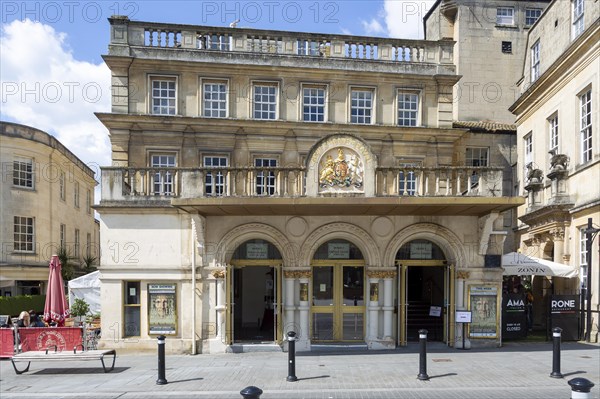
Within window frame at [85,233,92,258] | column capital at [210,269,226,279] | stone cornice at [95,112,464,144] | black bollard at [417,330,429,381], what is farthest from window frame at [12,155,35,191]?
black bollard at [417,330,429,381]

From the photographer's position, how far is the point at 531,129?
22.2 meters

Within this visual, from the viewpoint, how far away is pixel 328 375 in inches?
401

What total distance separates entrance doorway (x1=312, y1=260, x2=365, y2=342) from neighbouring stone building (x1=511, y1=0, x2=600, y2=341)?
7.50 meters

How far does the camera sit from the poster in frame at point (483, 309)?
13023 millimetres

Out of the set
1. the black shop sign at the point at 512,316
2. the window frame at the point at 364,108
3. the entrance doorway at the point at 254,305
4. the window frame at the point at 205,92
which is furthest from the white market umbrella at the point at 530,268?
the window frame at the point at 205,92

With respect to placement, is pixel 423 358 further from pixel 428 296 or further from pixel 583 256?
pixel 583 256

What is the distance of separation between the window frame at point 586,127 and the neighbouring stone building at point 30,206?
96.0ft

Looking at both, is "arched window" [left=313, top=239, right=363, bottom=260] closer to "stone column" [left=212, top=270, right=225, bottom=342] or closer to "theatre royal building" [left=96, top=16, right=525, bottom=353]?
"theatre royal building" [left=96, top=16, right=525, bottom=353]

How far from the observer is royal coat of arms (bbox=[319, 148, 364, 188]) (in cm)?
1220

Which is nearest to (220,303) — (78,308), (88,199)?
(78,308)

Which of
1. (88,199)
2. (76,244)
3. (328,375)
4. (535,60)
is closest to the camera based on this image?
(328,375)

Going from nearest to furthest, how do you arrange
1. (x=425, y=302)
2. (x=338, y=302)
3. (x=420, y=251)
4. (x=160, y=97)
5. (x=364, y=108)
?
1. (x=338, y=302)
2. (x=420, y=251)
3. (x=425, y=302)
4. (x=160, y=97)
5. (x=364, y=108)

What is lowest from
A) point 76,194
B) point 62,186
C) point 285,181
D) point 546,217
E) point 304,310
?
point 304,310

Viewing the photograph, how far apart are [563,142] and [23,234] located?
29618 mm
